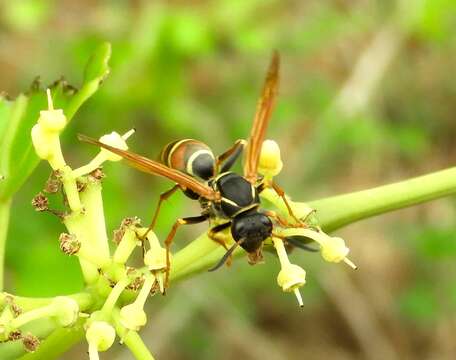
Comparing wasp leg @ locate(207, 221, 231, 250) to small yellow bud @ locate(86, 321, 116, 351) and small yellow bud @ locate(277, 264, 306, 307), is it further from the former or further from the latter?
small yellow bud @ locate(86, 321, 116, 351)

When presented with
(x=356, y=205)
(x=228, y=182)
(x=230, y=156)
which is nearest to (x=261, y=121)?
(x=228, y=182)

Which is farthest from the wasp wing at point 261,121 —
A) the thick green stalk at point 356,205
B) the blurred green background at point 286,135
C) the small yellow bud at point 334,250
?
the blurred green background at point 286,135

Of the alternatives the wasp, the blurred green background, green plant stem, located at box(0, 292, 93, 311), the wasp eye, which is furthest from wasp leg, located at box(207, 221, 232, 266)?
the blurred green background

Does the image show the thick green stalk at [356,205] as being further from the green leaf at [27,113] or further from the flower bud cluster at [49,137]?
the green leaf at [27,113]

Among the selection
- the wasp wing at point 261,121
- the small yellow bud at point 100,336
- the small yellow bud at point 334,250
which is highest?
the wasp wing at point 261,121

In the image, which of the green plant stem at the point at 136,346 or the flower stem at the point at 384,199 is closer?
the green plant stem at the point at 136,346

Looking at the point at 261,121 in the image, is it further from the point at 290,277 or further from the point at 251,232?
the point at 290,277

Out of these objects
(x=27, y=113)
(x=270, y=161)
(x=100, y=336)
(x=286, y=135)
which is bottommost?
(x=100, y=336)
